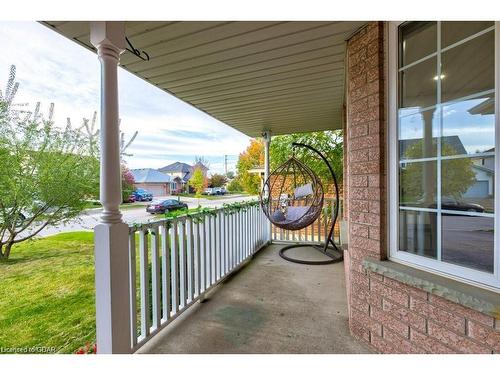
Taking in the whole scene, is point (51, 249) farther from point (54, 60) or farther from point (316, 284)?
point (316, 284)

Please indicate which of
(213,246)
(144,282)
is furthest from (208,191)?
(144,282)

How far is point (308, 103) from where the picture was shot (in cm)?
362

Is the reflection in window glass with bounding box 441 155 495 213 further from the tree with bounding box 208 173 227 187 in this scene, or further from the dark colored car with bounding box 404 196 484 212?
the tree with bounding box 208 173 227 187

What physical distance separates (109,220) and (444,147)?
6.61ft

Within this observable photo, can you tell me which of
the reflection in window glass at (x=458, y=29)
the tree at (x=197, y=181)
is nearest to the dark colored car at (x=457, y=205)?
the reflection in window glass at (x=458, y=29)

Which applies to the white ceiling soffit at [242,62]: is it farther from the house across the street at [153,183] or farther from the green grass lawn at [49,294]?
the house across the street at [153,183]

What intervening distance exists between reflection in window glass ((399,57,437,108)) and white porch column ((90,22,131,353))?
1826 millimetres

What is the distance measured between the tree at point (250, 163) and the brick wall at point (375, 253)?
28.1 feet


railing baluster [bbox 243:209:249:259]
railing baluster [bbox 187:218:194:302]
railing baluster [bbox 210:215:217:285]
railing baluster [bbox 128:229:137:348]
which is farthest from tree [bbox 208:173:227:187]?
railing baluster [bbox 128:229:137:348]

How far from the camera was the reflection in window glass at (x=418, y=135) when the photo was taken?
1490 mm

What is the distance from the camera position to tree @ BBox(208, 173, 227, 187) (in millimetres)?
15311

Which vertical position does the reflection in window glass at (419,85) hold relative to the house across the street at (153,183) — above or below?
above
